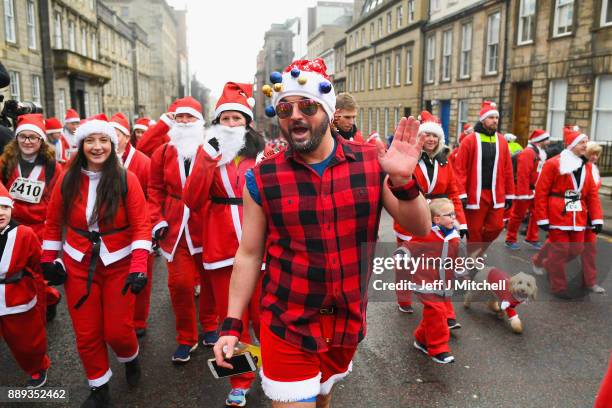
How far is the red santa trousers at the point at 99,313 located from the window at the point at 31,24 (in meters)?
25.3

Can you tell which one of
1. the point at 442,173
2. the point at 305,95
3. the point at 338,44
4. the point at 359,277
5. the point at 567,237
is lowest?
the point at 567,237

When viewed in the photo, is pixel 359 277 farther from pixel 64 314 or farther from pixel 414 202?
pixel 64 314

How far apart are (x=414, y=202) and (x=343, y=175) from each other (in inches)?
13.8

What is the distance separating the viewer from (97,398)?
11.4ft

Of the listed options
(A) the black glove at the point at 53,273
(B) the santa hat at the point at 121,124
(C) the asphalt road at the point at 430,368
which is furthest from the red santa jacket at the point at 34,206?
(A) the black glove at the point at 53,273

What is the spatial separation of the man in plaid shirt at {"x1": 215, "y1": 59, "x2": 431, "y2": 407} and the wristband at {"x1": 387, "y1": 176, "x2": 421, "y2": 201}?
2.3 inches

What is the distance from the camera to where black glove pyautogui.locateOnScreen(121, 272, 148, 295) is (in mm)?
3354

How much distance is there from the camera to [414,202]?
2152 millimetres

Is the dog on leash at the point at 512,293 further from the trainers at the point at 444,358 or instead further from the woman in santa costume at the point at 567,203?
the woman in santa costume at the point at 567,203

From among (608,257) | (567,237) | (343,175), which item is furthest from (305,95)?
(608,257)

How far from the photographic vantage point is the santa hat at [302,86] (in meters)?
2.32

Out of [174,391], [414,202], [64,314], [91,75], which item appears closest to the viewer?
[414,202]

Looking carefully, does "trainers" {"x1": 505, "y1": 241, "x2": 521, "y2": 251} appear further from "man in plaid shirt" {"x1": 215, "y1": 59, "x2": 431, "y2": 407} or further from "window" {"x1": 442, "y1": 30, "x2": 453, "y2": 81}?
"window" {"x1": 442, "y1": 30, "x2": 453, "y2": 81}

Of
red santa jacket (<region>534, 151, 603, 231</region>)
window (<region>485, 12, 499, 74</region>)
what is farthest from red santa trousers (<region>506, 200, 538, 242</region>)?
window (<region>485, 12, 499, 74</region>)
